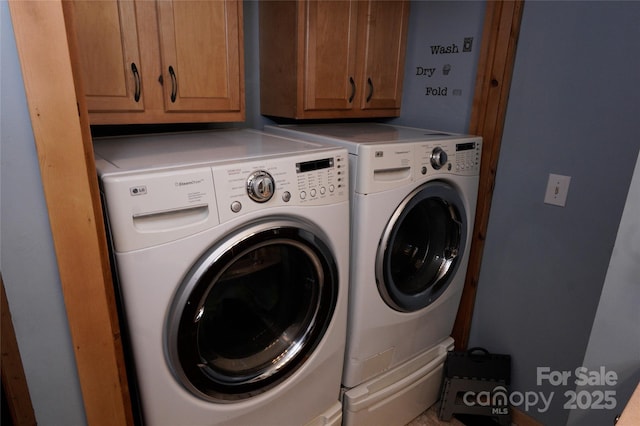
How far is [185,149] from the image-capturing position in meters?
1.25

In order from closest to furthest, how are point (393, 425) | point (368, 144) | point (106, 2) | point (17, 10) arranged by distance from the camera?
1. point (17, 10)
2. point (106, 2)
3. point (368, 144)
4. point (393, 425)

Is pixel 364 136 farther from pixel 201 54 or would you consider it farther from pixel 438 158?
pixel 201 54

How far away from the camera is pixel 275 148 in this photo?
1.31 m

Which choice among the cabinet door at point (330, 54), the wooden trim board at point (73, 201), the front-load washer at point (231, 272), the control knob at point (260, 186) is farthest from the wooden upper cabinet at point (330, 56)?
the wooden trim board at point (73, 201)

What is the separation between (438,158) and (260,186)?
0.79 metres

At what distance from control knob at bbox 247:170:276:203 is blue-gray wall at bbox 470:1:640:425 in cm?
118

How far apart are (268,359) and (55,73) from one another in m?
0.97

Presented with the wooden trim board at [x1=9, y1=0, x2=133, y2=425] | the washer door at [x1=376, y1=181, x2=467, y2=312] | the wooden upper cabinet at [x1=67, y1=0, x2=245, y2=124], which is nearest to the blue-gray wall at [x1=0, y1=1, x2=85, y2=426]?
the wooden trim board at [x1=9, y1=0, x2=133, y2=425]

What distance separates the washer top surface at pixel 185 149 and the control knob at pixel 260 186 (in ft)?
0.25

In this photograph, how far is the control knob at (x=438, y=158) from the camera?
1.51 meters

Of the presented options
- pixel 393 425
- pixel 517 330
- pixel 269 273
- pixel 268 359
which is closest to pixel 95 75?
pixel 269 273

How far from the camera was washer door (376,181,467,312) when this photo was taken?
1.59 meters

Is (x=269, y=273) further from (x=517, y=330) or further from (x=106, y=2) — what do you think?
(x=517, y=330)

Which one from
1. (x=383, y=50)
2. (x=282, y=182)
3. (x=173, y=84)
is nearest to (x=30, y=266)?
(x=282, y=182)
